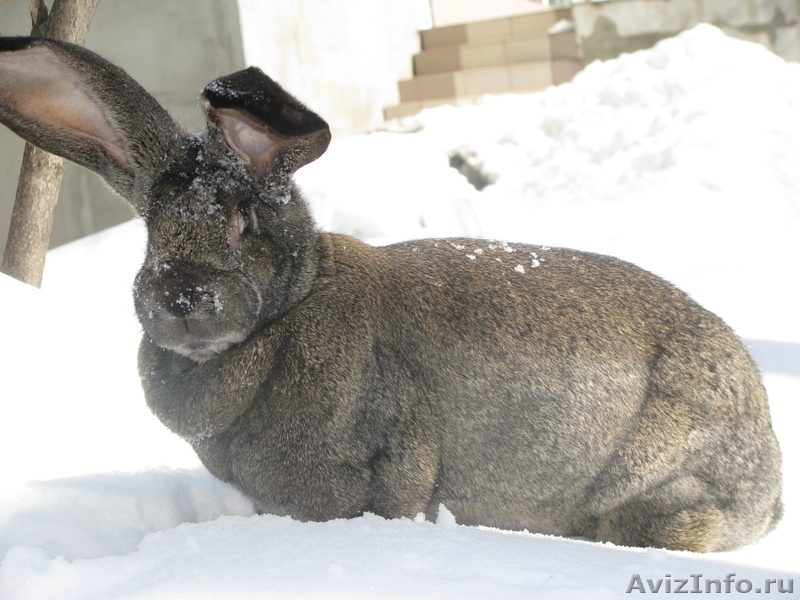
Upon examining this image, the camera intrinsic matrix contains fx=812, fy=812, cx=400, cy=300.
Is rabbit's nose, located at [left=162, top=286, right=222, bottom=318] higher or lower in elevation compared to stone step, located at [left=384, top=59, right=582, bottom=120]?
higher

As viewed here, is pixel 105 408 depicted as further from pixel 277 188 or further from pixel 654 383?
pixel 654 383

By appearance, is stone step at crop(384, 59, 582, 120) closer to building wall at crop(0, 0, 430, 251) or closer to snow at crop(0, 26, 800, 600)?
snow at crop(0, 26, 800, 600)

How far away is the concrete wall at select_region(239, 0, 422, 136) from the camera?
27.9 ft

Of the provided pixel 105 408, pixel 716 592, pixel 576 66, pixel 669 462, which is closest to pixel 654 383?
pixel 669 462

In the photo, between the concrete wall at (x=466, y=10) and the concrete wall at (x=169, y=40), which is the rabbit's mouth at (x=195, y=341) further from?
the concrete wall at (x=466, y=10)

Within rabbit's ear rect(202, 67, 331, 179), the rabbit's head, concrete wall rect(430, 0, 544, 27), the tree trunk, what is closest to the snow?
the tree trunk

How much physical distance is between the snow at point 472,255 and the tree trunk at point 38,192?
0.31m

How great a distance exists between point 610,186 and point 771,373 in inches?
173

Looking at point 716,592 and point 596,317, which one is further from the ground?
point 596,317

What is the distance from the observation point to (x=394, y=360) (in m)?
2.53

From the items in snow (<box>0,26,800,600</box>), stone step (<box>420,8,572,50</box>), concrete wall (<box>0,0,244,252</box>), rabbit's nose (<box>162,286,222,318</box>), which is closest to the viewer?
snow (<box>0,26,800,600</box>)

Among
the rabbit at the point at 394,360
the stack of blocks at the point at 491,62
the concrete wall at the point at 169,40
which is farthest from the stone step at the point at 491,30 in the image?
the rabbit at the point at 394,360

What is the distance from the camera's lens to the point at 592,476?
2592mm

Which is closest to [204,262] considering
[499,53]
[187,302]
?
[187,302]
